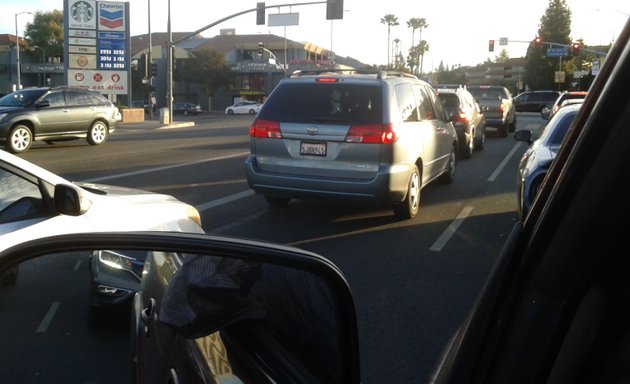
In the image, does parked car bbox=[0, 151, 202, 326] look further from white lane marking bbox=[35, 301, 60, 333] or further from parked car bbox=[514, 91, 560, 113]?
parked car bbox=[514, 91, 560, 113]

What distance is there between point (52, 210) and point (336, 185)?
476cm

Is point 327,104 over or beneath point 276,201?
over

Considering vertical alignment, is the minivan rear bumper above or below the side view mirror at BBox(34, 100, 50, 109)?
below

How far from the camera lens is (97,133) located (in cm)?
2188

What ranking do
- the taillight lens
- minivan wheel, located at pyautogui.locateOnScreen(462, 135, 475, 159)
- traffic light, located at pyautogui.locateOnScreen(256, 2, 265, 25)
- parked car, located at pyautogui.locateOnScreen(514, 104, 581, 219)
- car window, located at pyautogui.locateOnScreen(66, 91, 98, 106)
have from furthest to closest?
traffic light, located at pyautogui.locateOnScreen(256, 2, 265, 25)
car window, located at pyautogui.locateOnScreen(66, 91, 98, 106)
minivan wheel, located at pyautogui.locateOnScreen(462, 135, 475, 159)
the taillight lens
parked car, located at pyautogui.locateOnScreen(514, 104, 581, 219)

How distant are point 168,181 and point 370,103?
5.45 metres

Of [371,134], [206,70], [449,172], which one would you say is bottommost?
[449,172]

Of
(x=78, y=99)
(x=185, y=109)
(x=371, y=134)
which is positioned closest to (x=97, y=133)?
(x=78, y=99)

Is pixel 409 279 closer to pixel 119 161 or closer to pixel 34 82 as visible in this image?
pixel 119 161

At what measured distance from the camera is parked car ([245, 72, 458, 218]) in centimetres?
860

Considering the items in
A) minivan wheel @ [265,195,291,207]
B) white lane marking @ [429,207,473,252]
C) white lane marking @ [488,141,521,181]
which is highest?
white lane marking @ [488,141,521,181]

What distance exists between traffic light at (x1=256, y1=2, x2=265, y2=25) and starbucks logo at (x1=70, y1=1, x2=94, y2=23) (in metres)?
9.40

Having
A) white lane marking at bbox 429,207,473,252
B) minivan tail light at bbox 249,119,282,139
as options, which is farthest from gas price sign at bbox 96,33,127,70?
white lane marking at bbox 429,207,473,252

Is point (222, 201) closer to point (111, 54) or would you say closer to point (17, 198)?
point (17, 198)
